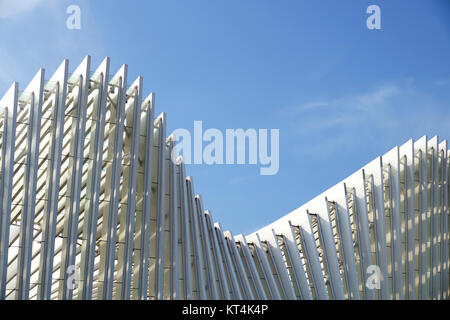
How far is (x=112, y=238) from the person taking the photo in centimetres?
2377

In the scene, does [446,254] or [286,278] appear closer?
[286,278]

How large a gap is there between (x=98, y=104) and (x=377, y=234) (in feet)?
54.7

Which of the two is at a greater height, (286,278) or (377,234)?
(377,234)

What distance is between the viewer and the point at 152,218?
Answer: 1045 inches

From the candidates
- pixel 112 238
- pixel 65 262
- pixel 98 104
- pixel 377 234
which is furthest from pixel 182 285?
pixel 377 234

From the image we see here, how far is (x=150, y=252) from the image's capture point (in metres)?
26.0

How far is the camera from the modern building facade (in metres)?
22.1

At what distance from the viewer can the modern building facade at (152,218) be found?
2211 cm

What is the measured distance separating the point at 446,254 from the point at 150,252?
18320 mm
